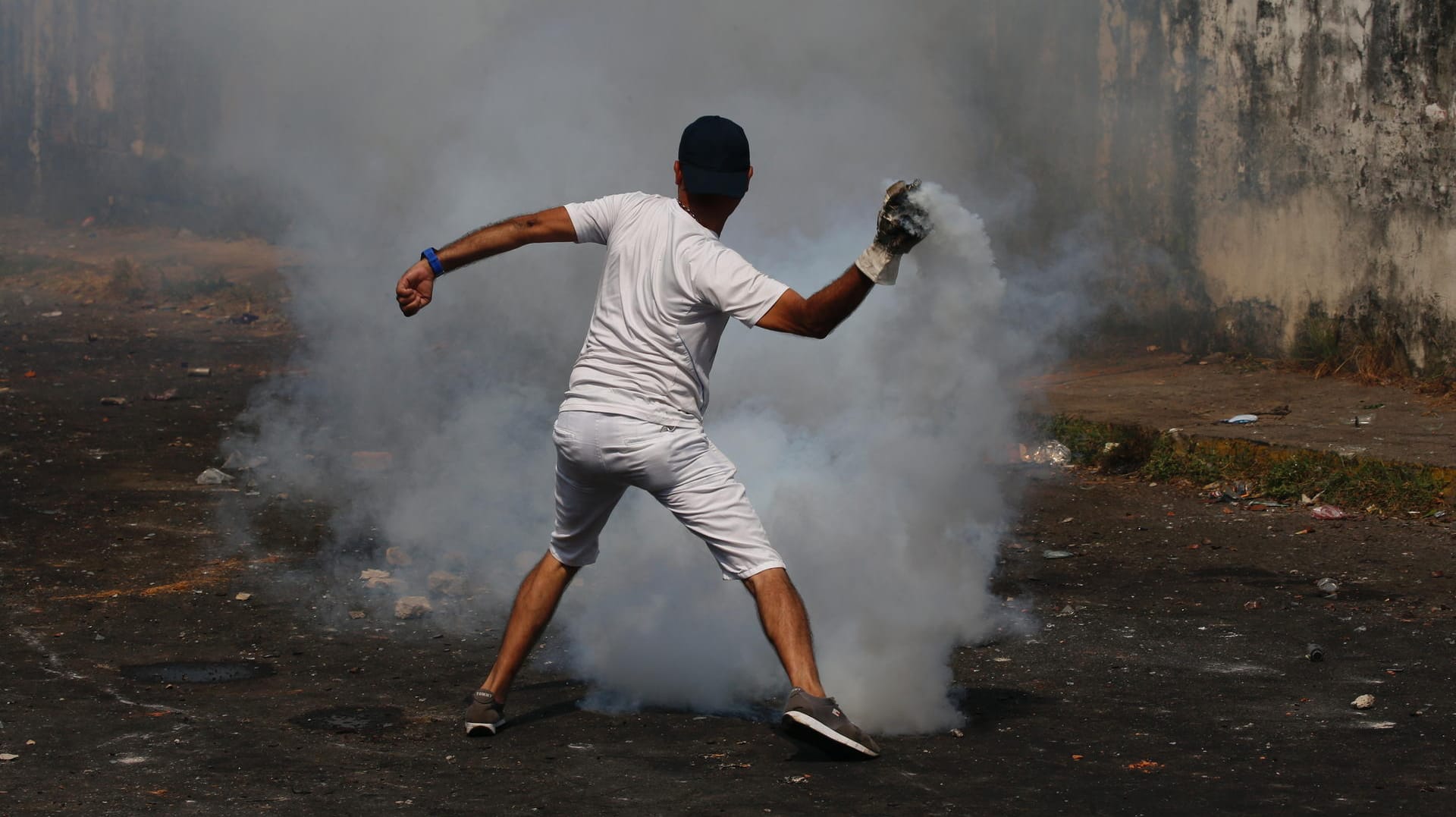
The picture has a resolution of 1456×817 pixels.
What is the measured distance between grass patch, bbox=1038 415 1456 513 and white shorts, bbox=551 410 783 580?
3858mm

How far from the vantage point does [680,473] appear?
359 cm

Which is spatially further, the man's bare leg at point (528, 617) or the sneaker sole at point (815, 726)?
the man's bare leg at point (528, 617)

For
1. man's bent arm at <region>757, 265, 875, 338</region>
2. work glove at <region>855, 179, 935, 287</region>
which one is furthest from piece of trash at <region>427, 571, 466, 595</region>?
work glove at <region>855, 179, 935, 287</region>

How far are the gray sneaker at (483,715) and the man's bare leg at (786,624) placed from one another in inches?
29.6

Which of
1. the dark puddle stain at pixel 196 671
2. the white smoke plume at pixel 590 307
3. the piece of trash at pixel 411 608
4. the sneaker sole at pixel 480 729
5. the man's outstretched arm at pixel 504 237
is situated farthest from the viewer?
the piece of trash at pixel 411 608

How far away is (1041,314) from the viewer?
866 cm

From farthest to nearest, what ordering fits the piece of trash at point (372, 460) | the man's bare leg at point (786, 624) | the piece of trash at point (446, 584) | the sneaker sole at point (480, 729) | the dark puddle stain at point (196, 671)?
the piece of trash at point (372, 460), the piece of trash at point (446, 584), the dark puddle stain at point (196, 671), the sneaker sole at point (480, 729), the man's bare leg at point (786, 624)

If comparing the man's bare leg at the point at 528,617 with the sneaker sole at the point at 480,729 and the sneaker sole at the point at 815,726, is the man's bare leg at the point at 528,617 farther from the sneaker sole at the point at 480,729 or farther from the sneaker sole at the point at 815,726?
the sneaker sole at the point at 815,726

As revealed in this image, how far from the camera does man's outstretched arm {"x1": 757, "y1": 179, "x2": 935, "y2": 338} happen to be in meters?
3.16

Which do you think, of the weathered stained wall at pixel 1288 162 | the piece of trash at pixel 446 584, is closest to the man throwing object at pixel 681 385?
the piece of trash at pixel 446 584

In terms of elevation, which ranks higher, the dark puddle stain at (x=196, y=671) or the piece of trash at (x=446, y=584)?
the piece of trash at (x=446, y=584)

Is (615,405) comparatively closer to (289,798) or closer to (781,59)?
(289,798)

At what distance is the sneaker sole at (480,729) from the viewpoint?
3.76 meters

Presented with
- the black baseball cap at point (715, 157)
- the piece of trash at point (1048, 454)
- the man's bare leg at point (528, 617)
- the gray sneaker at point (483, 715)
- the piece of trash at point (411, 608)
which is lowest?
the piece of trash at point (411, 608)
